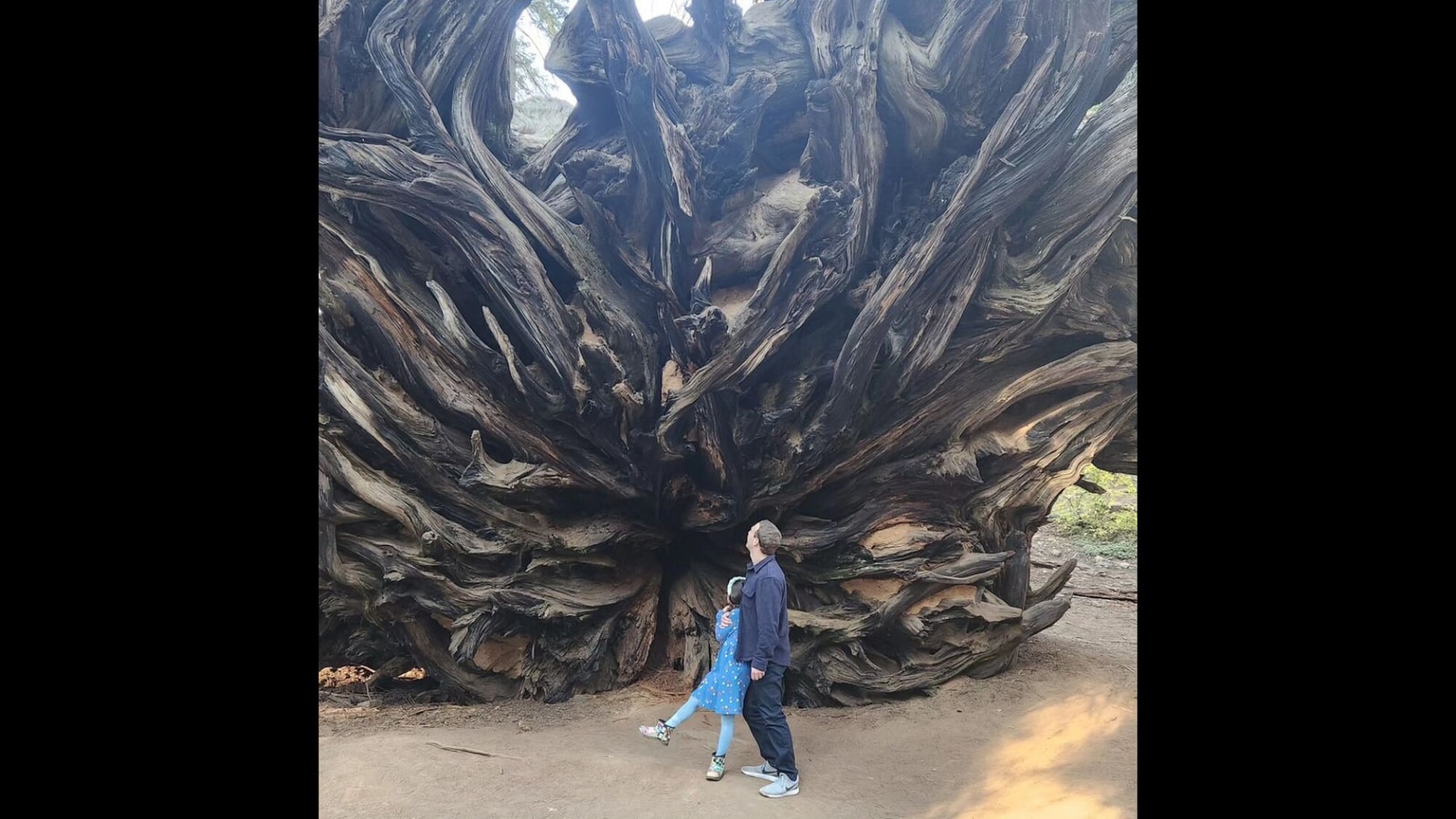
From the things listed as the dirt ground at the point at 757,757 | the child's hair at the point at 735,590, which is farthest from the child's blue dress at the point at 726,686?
the dirt ground at the point at 757,757

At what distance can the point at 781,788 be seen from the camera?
488 centimetres

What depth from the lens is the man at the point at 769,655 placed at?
4.83 meters

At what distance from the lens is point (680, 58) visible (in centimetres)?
721

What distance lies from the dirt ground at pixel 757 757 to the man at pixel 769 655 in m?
0.22

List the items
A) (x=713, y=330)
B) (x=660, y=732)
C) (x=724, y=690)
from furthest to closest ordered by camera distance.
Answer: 1. (x=713, y=330)
2. (x=660, y=732)
3. (x=724, y=690)

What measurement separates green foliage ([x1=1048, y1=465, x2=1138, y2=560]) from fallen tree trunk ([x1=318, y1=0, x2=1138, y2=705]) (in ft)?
17.5

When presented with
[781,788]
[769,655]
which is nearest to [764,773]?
[781,788]

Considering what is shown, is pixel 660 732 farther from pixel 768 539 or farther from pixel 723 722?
pixel 768 539

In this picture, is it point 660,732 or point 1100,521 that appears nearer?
point 660,732

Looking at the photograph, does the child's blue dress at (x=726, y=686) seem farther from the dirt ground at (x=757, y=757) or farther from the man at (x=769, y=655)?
the dirt ground at (x=757, y=757)

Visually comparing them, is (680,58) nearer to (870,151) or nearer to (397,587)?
(870,151)

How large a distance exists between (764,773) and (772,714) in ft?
1.66

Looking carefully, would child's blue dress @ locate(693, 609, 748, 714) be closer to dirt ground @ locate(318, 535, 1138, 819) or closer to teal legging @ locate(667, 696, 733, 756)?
teal legging @ locate(667, 696, 733, 756)

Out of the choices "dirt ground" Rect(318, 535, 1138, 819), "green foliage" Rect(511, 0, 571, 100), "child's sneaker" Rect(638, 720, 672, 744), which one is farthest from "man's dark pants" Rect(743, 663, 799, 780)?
"green foliage" Rect(511, 0, 571, 100)
